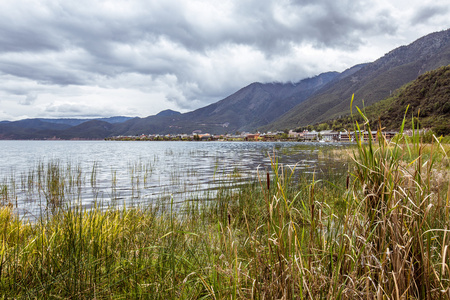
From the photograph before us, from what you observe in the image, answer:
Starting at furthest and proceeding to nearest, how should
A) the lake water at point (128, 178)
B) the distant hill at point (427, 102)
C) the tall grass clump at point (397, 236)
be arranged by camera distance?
1. the distant hill at point (427, 102)
2. the lake water at point (128, 178)
3. the tall grass clump at point (397, 236)

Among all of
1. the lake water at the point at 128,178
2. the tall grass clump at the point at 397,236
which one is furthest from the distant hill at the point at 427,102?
the tall grass clump at the point at 397,236

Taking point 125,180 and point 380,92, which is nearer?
point 125,180

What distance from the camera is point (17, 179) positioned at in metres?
15.8

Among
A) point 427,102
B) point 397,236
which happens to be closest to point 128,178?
point 397,236

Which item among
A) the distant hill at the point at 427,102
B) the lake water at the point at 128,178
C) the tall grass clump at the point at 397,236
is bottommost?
the lake water at the point at 128,178

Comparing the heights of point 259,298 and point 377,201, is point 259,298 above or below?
below

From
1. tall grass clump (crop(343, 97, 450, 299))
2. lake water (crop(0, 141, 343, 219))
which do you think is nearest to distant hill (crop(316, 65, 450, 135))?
lake water (crop(0, 141, 343, 219))

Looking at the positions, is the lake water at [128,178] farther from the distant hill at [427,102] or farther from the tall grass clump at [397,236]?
the distant hill at [427,102]

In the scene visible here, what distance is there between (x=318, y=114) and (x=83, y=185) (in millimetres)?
202665

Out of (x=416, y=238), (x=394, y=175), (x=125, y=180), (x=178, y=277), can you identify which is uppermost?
(x=394, y=175)

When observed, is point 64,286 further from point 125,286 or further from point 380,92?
point 380,92

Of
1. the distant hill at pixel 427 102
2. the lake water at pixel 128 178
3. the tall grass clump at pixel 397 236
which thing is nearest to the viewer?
the tall grass clump at pixel 397 236

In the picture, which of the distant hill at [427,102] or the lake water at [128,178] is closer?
the lake water at [128,178]

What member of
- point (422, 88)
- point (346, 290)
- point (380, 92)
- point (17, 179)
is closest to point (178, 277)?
point (346, 290)
